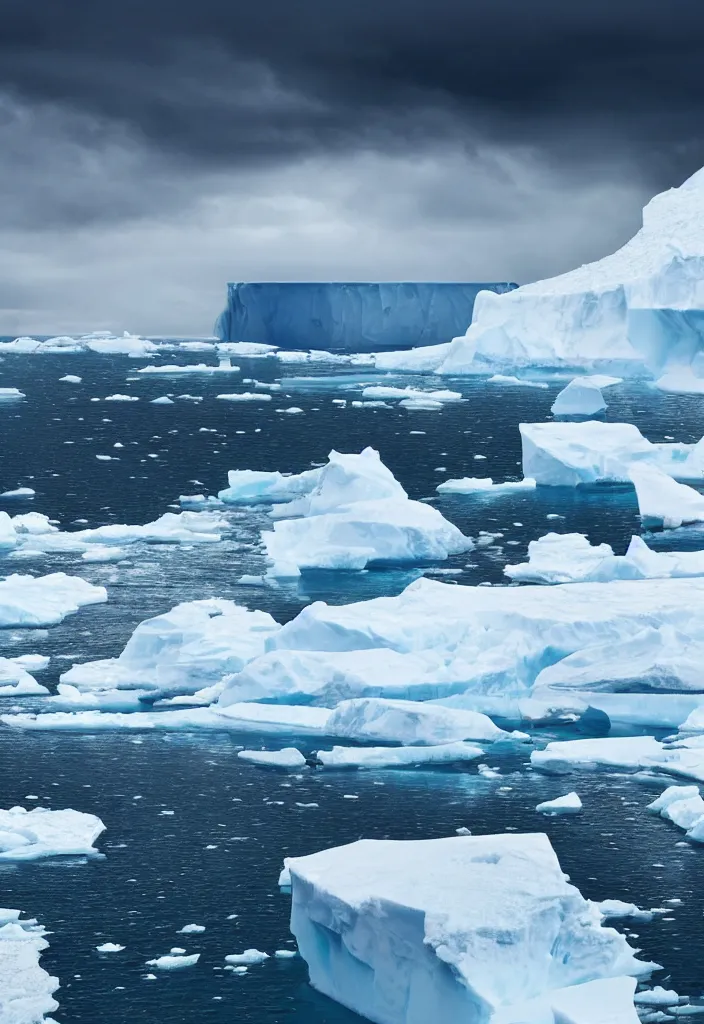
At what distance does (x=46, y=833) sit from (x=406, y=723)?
6.59ft

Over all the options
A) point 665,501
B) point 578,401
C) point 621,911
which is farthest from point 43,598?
point 578,401

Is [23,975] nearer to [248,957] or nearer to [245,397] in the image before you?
[248,957]

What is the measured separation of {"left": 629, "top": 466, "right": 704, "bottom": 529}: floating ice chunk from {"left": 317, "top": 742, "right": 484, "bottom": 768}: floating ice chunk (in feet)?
23.1

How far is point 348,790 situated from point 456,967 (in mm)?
2435

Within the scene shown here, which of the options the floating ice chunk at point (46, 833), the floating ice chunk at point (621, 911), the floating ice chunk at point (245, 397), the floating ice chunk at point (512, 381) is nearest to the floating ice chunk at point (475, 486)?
the floating ice chunk at point (46, 833)

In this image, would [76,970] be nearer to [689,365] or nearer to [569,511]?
[569,511]

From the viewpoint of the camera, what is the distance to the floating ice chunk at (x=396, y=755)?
7.34 meters

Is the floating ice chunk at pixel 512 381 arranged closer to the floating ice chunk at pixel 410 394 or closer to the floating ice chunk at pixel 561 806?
the floating ice chunk at pixel 410 394

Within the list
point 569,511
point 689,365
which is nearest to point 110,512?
point 569,511

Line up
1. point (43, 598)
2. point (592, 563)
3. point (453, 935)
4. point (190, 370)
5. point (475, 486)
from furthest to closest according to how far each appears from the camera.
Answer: point (190, 370) → point (475, 486) → point (592, 563) → point (43, 598) → point (453, 935)

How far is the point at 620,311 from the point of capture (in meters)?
29.8

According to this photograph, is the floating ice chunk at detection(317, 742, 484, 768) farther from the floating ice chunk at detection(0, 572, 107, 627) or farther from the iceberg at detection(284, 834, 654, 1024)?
the floating ice chunk at detection(0, 572, 107, 627)

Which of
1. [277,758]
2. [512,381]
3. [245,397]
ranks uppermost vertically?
[512,381]

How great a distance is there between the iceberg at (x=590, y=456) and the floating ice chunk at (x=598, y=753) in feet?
29.4
